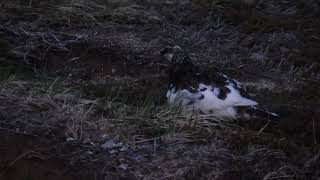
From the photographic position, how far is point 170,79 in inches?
226

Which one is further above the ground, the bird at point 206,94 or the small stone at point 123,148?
the bird at point 206,94

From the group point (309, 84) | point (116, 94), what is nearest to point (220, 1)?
point (309, 84)

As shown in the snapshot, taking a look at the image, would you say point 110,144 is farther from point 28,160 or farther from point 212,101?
point 212,101

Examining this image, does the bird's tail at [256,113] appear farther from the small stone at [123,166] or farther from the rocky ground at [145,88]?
the small stone at [123,166]

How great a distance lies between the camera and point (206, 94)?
5406 mm

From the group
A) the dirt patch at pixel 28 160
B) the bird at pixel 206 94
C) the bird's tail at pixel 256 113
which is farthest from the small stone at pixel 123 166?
the bird's tail at pixel 256 113

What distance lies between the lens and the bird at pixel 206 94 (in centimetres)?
528

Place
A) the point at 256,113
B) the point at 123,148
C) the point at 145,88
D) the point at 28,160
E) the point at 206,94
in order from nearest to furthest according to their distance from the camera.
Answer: the point at 28,160
the point at 123,148
the point at 256,113
the point at 206,94
the point at 145,88

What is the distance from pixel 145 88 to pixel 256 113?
1.18 m

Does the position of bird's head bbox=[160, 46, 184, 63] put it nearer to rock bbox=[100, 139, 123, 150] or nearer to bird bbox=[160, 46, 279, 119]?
bird bbox=[160, 46, 279, 119]

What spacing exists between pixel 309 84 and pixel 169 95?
6.30ft

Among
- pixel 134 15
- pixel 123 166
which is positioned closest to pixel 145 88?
pixel 123 166

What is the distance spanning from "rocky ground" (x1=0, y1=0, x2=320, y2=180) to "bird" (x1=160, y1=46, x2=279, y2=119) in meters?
0.11

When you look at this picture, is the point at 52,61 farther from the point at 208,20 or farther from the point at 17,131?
the point at 208,20
